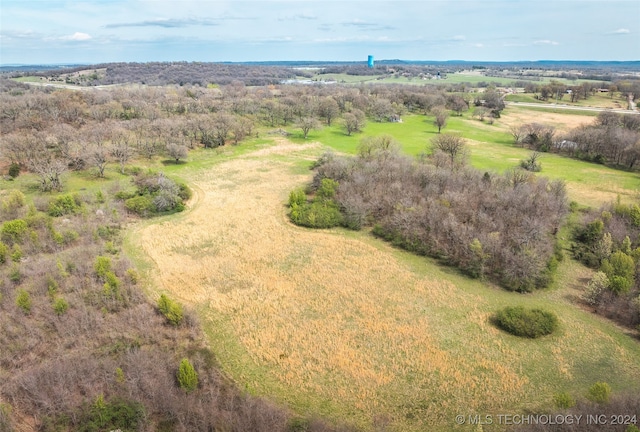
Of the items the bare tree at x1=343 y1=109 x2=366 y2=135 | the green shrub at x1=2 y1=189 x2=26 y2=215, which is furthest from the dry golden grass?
the green shrub at x1=2 y1=189 x2=26 y2=215

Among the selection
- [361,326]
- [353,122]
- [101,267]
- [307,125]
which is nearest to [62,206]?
[101,267]

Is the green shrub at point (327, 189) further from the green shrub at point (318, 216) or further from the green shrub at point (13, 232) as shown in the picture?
the green shrub at point (13, 232)

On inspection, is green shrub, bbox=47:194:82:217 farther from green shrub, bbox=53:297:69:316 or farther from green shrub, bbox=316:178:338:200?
green shrub, bbox=316:178:338:200

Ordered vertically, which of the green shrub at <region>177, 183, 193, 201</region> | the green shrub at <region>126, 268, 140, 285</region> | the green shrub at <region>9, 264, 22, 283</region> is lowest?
the green shrub at <region>126, 268, 140, 285</region>

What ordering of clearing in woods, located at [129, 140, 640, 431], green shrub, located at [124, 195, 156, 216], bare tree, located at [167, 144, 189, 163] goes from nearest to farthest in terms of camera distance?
1. clearing in woods, located at [129, 140, 640, 431]
2. green shrub, located at [124, 195, 156, 216]
3. bare tree, located at [167, 144, 189, 163]

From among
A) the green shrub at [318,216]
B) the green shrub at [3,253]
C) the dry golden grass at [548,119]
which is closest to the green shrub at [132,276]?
the green shrub at [3,253]

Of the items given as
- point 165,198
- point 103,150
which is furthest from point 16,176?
point 165,198
